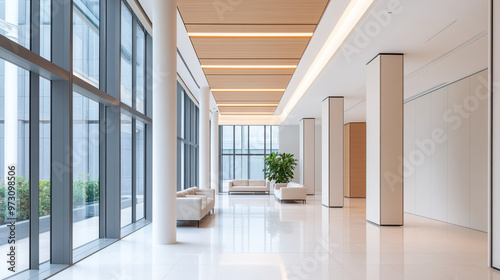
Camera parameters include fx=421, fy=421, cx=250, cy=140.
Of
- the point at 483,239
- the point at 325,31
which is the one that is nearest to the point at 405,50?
the point at 325,31

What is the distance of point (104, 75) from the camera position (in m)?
7.73

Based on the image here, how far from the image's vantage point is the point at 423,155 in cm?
1269

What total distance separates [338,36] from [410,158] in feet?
20.3

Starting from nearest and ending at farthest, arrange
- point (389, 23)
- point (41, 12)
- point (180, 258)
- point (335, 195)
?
1. point (41, 12)
2. point (180, 258)
3. point (389, 23)
4. point (335, 195)

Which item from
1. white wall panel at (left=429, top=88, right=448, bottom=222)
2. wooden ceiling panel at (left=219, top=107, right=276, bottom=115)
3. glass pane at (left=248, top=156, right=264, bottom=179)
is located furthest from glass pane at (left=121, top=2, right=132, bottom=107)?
glass pane at (left=248, top=156, right=264, bottom=179)

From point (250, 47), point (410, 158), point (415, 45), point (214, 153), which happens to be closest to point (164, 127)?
point (250, 47)

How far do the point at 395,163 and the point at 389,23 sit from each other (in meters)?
3.59

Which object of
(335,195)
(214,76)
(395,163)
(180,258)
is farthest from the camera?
(335,195)

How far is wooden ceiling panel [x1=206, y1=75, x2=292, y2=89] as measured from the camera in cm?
1359

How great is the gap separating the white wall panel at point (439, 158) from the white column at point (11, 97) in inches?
398

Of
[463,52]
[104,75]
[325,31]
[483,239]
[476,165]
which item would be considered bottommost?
[483,239]

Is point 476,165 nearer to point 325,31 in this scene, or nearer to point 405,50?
point 405,50
